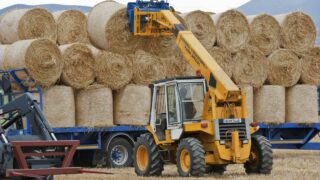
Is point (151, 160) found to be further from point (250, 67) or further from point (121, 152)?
point (250, 67)

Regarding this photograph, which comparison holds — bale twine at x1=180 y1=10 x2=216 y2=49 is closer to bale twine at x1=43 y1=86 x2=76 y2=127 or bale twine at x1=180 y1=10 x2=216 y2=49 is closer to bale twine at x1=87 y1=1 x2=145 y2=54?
bale twine at x1=87 y1=1 x2=145 y2=54

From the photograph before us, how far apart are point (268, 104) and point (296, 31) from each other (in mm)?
2091

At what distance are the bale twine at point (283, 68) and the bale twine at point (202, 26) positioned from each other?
1.90 meters

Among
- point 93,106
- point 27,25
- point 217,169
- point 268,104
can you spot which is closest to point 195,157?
point 217,169

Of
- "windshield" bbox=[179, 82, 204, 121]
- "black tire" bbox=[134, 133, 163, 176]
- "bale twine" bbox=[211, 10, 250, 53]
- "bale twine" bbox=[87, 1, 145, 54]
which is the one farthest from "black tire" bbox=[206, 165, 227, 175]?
A: "bale twine" bbox=[211, 10, 250, 53]

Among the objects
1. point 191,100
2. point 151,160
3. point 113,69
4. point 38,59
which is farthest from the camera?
point 113,69

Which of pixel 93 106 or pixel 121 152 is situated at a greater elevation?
pixel 93 106

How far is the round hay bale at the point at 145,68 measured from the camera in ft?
66.2

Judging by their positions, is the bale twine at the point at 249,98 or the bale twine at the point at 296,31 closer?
the bale twine at the point at 249,98

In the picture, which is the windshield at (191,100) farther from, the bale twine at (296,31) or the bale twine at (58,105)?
the bale twine at (296,31)

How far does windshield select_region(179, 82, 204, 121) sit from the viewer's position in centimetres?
1670

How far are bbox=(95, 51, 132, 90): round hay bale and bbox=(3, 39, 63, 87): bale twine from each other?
1.15m

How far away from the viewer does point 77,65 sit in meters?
19.4

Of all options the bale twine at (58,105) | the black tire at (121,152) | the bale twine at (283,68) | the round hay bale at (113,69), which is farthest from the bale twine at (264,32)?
the bale twine at (58,105)
